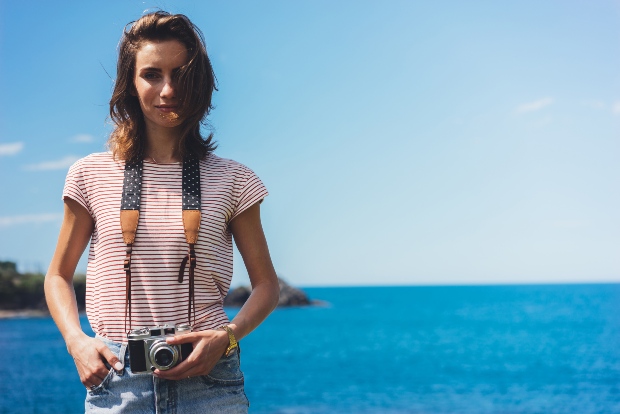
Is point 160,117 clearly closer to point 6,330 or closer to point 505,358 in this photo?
point 505,358

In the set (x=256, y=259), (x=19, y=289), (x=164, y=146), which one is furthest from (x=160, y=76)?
(x=19, y=289)

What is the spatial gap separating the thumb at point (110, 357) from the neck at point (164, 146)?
0.64m

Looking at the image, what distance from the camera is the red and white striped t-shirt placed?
2.11 metres

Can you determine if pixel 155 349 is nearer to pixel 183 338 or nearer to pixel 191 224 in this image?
pixel 183 338

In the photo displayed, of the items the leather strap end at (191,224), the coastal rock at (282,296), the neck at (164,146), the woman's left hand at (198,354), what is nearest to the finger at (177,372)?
the woman's left hand at (198,354)

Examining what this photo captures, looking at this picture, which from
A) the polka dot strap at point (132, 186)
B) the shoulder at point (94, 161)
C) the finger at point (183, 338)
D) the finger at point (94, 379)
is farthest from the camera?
the shoulder at point (94, 161)

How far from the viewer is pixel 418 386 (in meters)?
36.3

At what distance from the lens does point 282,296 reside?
85000 millimetres

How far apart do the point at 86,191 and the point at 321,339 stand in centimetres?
5715

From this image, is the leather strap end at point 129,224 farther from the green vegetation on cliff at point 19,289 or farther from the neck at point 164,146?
the green vegetation on cliff at point 19,289

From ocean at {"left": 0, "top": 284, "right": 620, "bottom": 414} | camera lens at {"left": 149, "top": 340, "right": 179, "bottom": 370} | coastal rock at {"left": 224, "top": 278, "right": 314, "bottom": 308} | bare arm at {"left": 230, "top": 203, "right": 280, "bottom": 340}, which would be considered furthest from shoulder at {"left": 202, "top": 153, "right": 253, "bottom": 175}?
coastal rock at {"left": 224, "top": 278, "right": 314, "bottom": 308}

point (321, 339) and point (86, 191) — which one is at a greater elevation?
point (86, 191)

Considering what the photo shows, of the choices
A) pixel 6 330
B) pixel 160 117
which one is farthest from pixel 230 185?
pixel 6 330

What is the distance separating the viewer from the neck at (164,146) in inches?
91.2
